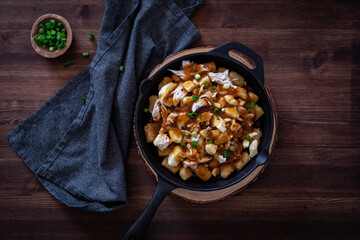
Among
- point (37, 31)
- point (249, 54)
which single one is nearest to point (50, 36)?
point (37, 31)

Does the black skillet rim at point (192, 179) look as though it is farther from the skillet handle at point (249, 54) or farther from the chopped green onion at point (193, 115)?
the chopped green onion at point (193, 115)

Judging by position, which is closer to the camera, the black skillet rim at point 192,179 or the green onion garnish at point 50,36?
the black skillet rim at point 192,179

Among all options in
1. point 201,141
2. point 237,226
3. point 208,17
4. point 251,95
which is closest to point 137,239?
point 201,141

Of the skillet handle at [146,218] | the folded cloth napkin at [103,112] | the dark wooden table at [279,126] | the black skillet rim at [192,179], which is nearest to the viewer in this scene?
the skillet handle at [146,218]

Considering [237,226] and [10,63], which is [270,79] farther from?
[10,63]

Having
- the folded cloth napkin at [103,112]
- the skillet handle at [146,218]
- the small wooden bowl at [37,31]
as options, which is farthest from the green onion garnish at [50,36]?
the skillet handle at [146,218]

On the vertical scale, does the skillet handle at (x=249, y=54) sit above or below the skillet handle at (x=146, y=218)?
above

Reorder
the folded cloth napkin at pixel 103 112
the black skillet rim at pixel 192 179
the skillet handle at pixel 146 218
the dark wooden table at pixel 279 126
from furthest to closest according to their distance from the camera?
1. the dark wooden table at pixel 279 126
2. the folded cloth napkin at pixel 103 112
3. the black skillet rim at pixel 192 179
4. the skillet handle at pixel 146 218
